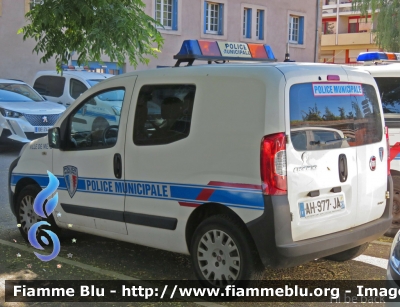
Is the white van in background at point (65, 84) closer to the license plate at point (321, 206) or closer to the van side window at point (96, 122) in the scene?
the van side window at point (96, 122)

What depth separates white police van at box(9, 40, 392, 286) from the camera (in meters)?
4.69

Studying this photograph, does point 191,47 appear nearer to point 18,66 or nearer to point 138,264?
point 138,264

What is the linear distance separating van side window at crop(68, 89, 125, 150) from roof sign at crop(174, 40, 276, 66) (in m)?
0.68

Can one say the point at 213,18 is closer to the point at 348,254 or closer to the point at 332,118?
the point at 348,254

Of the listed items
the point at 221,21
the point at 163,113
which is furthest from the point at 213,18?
the point at 163,113

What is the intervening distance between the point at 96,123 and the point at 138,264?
137 centimetres

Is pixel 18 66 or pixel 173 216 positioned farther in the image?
pixel 18 66

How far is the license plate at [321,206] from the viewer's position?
4762 millimetres

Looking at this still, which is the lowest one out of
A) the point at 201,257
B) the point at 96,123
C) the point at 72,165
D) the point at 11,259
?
the point at 11,259

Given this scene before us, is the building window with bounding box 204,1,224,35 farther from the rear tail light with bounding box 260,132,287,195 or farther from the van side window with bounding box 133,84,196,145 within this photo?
the rear tail light with bounding box 260,132,287,195

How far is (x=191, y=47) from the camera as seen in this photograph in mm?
5906

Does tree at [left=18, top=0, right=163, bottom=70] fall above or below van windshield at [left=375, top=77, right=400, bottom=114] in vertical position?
above

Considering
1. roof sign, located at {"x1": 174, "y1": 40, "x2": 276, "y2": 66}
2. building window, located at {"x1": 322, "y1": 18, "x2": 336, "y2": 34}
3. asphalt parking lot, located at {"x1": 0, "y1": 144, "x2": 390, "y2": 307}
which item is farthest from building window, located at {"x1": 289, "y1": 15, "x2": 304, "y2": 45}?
roof sign, located at {"x1": 174, "y1": 40, "x2": 276, "y2": 66}

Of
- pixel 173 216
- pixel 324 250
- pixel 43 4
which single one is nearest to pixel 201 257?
pixel 173 216
